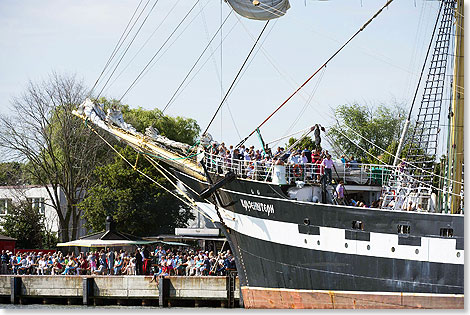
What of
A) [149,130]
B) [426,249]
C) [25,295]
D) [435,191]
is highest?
[149,130]

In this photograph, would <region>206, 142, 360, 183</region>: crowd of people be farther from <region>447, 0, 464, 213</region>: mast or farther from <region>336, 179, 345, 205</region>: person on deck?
<region>447, 0, 464, 213</region>: mast

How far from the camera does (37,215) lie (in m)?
28.0

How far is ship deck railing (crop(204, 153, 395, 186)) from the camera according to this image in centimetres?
1720

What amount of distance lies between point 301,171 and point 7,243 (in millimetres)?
12214

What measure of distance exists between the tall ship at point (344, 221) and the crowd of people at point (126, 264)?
151 centimetres

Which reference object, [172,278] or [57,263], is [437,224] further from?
[57,263]

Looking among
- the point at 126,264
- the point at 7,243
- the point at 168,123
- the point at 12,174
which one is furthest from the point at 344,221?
the point at 168,123

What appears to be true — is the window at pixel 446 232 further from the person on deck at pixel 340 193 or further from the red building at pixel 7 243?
the red building at pixel 7 243

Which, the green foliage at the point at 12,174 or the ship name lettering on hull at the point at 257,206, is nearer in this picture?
the ship name lettering on hull at the point at 257,206

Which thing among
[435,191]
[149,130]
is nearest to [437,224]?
[435,191]

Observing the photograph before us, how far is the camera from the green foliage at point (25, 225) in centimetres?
2719

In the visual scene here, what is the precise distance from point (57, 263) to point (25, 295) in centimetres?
118

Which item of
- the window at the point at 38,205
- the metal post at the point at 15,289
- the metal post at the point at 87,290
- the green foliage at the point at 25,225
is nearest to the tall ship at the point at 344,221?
the metal post at the point at 87,290

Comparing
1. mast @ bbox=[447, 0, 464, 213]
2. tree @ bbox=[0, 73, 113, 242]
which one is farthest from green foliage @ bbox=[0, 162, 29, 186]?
mast @ bbox=[447, 0, 464, 213]
